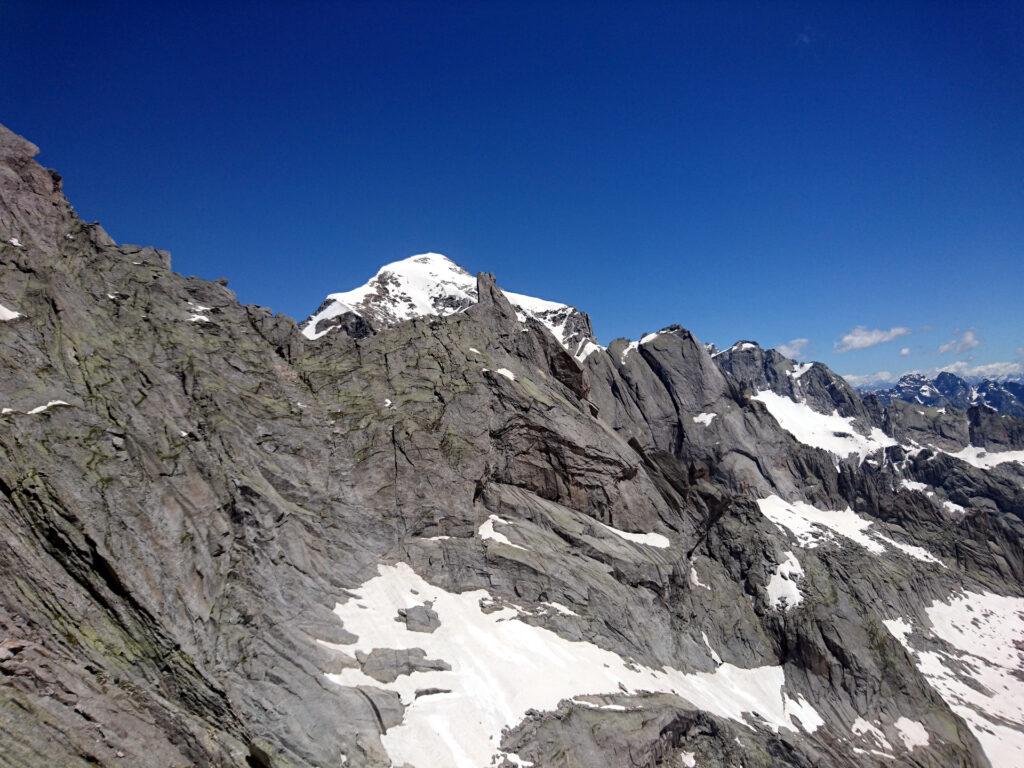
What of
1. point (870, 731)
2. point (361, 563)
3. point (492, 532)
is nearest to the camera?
point (361, 563)

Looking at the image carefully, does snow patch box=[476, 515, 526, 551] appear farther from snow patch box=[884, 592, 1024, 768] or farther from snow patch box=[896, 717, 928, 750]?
snow patch box=[884, 592, 1024, 768]

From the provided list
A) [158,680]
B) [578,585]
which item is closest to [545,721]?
[578,585]

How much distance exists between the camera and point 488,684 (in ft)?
109

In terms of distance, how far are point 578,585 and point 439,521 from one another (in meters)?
12.2

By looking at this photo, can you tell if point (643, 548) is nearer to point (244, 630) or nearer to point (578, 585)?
point (578, 585)

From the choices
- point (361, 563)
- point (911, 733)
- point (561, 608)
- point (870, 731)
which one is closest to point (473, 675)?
point (361, 563)

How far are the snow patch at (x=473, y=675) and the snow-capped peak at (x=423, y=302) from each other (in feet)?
253

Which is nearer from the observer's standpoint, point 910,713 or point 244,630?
point 244,630

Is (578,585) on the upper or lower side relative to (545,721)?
upper

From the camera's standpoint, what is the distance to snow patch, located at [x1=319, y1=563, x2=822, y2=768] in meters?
29.0

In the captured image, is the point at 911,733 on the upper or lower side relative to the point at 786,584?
lower

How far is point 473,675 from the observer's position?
110 ft

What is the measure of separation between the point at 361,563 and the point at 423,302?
101738 mm

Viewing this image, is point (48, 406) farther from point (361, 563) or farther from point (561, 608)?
point (561, 608)
